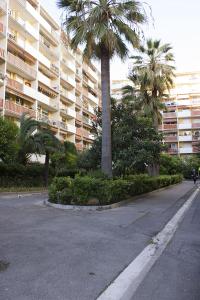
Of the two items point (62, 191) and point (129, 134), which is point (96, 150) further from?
point (62, 191)

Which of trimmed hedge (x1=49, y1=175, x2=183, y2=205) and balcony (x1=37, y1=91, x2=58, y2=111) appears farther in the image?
balcony (x1=37, y1=91, x2=58, y2=111)

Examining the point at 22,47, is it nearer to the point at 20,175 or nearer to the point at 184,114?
the point at 20,175

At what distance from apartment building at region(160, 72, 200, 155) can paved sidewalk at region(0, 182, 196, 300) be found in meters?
66.2

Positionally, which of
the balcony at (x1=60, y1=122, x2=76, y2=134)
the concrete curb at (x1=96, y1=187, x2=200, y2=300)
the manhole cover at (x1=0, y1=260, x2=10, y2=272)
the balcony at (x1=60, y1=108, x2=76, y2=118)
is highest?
the balcony at (x1=60, y1=108, x2=76, y2=118)

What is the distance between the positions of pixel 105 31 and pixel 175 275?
14629 millimetres

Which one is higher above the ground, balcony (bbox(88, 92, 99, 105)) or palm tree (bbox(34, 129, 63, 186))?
balcony (bbox(88, 92, 99, 105))

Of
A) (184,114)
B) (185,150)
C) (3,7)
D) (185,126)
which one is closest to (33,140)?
(3,7)

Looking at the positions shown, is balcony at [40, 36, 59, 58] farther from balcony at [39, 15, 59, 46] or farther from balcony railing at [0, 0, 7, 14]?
balcony railing at [0, 0, 7, 14]

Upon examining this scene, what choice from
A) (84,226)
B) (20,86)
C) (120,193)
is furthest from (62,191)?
(20,86)

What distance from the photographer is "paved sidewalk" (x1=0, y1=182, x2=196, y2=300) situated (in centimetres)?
455

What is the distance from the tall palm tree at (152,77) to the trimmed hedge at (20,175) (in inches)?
434

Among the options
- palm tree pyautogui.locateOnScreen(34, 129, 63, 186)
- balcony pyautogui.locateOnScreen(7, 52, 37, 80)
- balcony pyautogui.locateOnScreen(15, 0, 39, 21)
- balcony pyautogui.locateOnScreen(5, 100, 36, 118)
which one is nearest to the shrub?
palm tree pyautogui.locateOnScreen(34, 129, 63, 186)

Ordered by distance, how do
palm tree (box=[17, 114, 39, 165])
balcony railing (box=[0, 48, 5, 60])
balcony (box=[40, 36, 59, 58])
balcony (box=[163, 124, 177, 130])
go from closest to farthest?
1. palm tree (box=[17, 114, 39, 165])
2. balcony railing (box=[0, 48, 5, 60])
3. balcony (box=[40, 36, 59, 58])
4. balcony (box=[163, 124, 177, 130])

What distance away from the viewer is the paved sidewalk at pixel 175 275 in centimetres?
442
